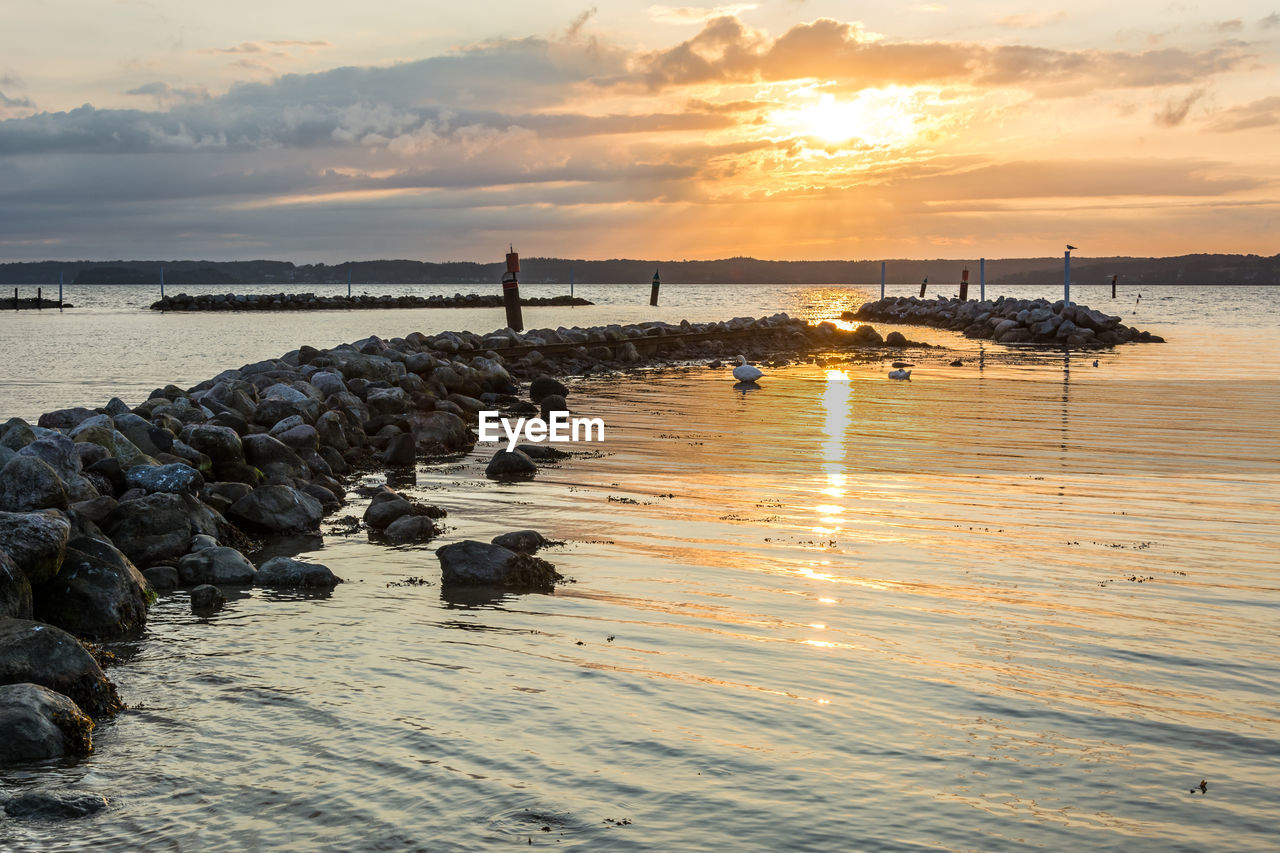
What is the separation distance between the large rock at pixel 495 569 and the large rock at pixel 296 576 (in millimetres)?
827

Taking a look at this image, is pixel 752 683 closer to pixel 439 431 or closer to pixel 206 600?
pixel 206 600

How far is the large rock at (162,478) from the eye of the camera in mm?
9805

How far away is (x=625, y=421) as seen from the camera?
57.6 ft

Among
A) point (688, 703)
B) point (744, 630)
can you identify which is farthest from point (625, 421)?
point (688, 703)

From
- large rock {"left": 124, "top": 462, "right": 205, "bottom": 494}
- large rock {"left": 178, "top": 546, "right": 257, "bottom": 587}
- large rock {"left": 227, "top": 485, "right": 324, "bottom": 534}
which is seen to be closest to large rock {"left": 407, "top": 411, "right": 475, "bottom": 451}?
large rock {"left": 227, "top": 485, "right": 324, "bottom": 534}

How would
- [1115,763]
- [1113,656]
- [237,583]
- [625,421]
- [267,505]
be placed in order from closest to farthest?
1. [1115,763]
2. [1113,656]
3. [237,583]
4. [267,505]
5. [625,421]

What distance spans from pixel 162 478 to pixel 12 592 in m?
3.51

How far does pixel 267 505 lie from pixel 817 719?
6153 mm

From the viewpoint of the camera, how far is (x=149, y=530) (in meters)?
8.61

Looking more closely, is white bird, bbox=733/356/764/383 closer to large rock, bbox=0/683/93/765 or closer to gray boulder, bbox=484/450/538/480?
gray boulder, bbox=484/450/538/480

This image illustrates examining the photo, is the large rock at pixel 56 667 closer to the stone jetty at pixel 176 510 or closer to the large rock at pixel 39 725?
the stone jetty at pixel 176 510

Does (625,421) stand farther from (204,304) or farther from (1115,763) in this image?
(204,304)

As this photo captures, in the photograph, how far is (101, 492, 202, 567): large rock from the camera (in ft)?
27.8

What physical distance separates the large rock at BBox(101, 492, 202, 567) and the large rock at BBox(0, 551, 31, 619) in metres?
1.84
